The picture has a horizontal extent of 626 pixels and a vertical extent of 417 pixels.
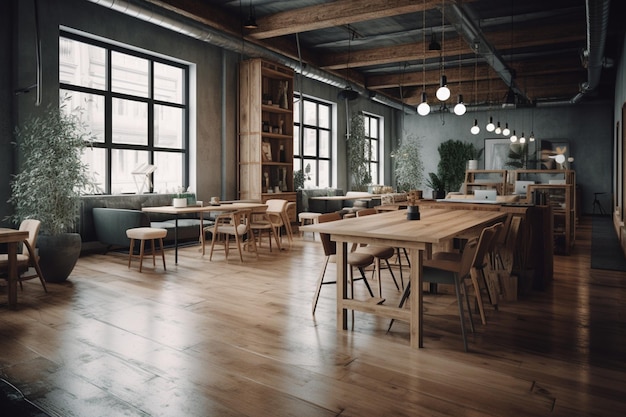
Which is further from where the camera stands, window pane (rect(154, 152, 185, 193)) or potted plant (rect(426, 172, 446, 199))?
potted plant (rect(426, 172, 446, 199))

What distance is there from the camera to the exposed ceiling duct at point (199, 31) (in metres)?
6.60

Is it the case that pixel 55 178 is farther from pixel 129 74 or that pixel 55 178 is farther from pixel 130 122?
pixel 129 74

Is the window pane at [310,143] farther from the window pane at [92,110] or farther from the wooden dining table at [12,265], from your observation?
the wooden dining table at [12,265]

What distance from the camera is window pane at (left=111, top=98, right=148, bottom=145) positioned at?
26.5 ft

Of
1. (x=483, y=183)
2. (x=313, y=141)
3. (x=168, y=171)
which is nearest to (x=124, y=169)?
(x=168, y=171)

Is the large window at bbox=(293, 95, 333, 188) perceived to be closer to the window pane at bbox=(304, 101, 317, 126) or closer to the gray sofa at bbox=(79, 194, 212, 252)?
the window pane at bbox=(304, 101, 317, 126)

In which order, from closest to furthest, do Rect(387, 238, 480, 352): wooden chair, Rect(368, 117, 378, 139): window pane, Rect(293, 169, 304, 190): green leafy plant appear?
Rect(387, 238, 480, 352): wooden chair
Rect(293, 169, 304, 190): green leafy plant
Rect(368, 117, 378, 139): window pane

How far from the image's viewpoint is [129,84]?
8.30m

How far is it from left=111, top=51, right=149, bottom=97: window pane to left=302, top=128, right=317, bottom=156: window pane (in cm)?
507

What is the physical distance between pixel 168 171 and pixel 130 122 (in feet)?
3.92

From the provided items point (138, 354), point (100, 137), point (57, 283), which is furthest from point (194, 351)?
point (100, 137)

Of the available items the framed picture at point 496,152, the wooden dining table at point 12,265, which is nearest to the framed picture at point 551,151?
the framed picture at point 496,152

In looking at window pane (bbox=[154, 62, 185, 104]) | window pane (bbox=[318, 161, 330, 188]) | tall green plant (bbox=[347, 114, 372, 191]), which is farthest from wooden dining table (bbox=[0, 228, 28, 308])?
tall green plant (bbox=[347, 114, 372, 191])

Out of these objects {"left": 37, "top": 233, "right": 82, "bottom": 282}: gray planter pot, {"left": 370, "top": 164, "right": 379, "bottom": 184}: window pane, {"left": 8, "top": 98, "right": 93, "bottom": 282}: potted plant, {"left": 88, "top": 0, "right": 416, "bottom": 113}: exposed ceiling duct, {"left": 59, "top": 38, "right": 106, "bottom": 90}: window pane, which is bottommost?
{"left": 37, "top": 233, "right": 82, "bottom": 282}: gray planter pot
